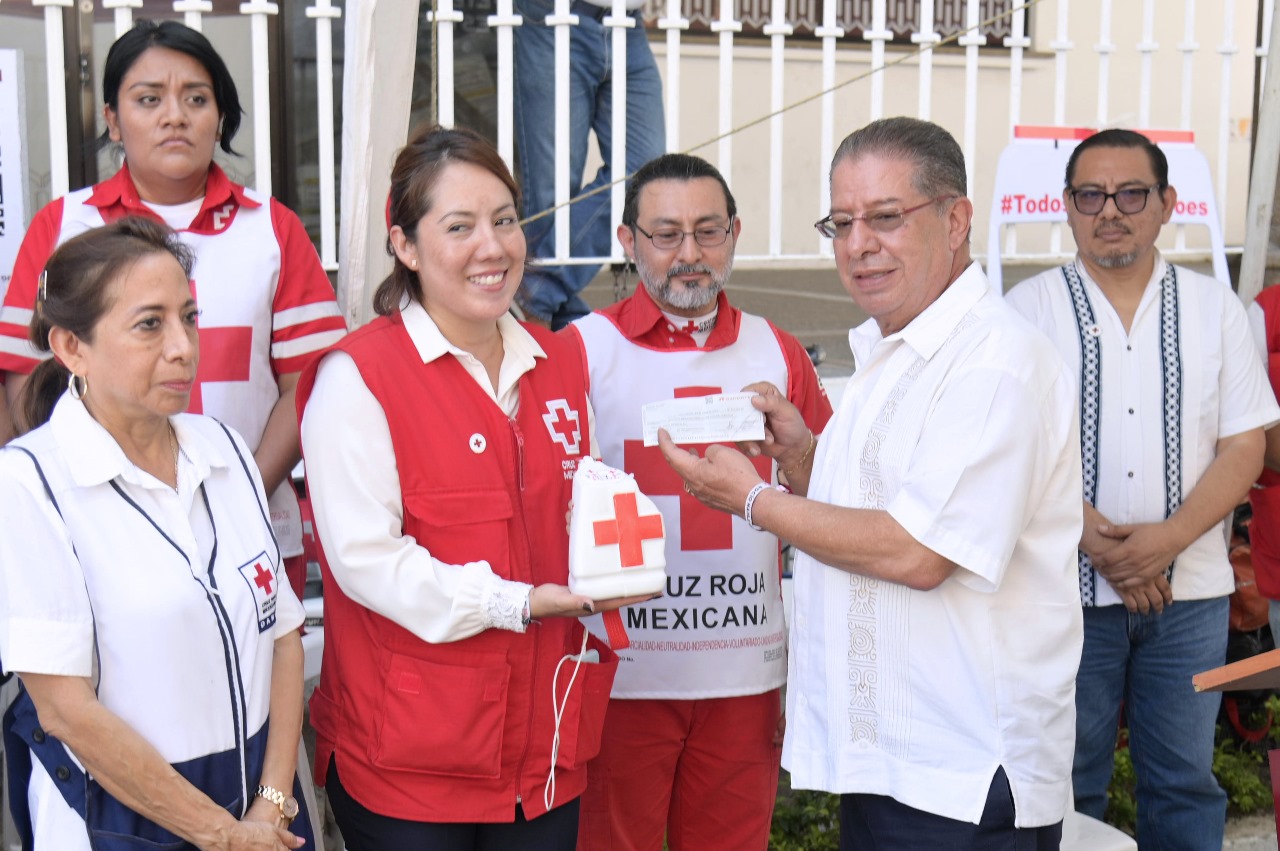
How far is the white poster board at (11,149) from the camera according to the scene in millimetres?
3400

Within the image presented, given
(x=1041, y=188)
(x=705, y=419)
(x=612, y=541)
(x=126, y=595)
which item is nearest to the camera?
(x=126, y=595)

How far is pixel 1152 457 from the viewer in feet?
10.3

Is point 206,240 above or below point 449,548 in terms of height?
above

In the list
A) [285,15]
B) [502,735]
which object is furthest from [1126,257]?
[285,15]

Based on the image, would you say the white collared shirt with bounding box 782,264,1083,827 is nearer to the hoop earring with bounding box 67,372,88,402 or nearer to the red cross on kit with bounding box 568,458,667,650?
the red cross on kit with bounding box 568,458,667,650

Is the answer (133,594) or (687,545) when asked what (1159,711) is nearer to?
(687,545)

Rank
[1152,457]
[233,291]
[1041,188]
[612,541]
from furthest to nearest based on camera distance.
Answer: [1041,188] < [1152,457] < [233,291] < [612,541]

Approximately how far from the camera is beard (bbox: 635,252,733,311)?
2.84 meters

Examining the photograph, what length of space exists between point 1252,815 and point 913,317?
9.26ft

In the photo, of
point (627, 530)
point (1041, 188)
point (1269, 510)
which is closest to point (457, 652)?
point (627, 530)

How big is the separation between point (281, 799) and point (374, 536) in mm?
447

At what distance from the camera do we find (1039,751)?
2082 mm

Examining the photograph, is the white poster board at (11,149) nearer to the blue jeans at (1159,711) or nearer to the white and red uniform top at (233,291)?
the white and red uniform top at (233,291)

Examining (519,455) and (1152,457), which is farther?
(1152,457)
